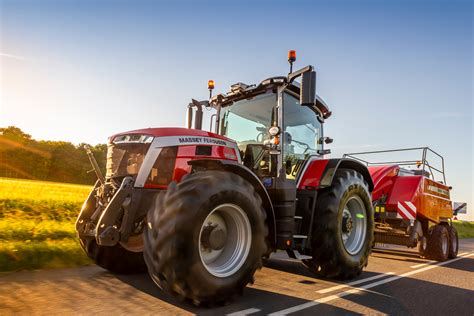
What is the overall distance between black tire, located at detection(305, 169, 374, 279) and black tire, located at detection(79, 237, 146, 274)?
7.59 ft

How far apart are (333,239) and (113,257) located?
2.83m

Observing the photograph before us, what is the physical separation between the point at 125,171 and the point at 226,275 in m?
1.70

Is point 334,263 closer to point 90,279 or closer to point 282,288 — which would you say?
point 282,288

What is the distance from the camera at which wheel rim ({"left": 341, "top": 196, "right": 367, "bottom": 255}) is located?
16.6ft

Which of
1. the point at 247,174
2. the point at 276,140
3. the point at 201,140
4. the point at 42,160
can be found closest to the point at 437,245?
the point at 276,140

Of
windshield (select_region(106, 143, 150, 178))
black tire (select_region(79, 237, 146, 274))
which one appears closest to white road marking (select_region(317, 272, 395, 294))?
black tire (select_region(79, 237, 146, 274))

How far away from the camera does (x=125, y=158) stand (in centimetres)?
413

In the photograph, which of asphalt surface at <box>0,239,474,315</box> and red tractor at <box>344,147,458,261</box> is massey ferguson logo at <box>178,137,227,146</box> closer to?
asphalt surface at <box>0,239,474,315</box>

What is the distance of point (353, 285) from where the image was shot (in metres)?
4.44

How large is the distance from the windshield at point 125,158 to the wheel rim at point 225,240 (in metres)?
1.09

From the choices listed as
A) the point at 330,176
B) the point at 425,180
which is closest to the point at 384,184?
the point at 425,180

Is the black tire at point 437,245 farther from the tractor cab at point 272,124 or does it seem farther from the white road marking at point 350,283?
the tractor cab at point 272,124

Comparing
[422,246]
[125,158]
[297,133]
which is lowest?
[422,246]

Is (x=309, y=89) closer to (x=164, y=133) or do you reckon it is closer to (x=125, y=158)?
(x=164, y=133)
